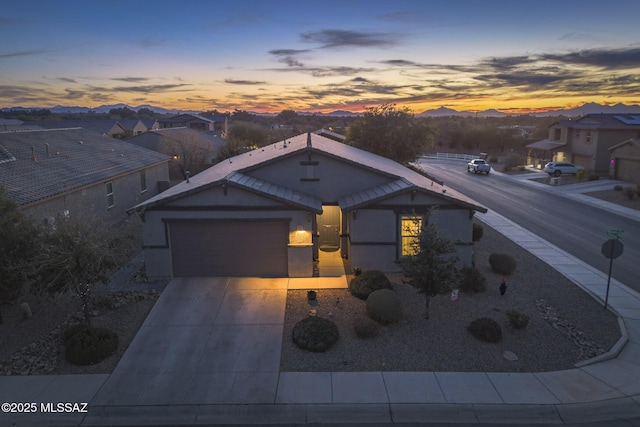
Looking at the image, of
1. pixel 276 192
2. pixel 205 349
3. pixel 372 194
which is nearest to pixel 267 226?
pixel 276 192

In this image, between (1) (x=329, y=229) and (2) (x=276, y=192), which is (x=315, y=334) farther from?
(1) (x=329, y=229)

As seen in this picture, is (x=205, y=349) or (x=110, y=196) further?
(x=110, y=196)

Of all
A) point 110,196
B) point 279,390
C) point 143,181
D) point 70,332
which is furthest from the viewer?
point 143,181

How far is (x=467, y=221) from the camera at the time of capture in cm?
1809

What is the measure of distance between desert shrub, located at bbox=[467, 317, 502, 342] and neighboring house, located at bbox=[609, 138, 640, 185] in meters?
35.4

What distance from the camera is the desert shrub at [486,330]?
13039 mm

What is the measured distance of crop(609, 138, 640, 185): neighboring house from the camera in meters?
39.7

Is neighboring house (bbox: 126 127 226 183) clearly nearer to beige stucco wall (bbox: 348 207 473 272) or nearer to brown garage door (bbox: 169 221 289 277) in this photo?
brown garage door (bbox: 169 221 289 277)

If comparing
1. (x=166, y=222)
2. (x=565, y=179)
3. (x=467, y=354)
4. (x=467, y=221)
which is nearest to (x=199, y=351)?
(x=166, y=222)

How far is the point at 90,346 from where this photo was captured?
40.4ft

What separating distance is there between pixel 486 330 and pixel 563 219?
19.3 m

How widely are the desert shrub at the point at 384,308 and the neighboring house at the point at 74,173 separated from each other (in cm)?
1058

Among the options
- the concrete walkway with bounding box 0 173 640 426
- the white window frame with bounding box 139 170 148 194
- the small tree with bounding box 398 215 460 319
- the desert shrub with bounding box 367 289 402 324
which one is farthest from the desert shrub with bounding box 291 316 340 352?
the white window frame with bounding box 139 170 148 194

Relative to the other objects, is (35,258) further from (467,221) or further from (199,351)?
(467,221)
